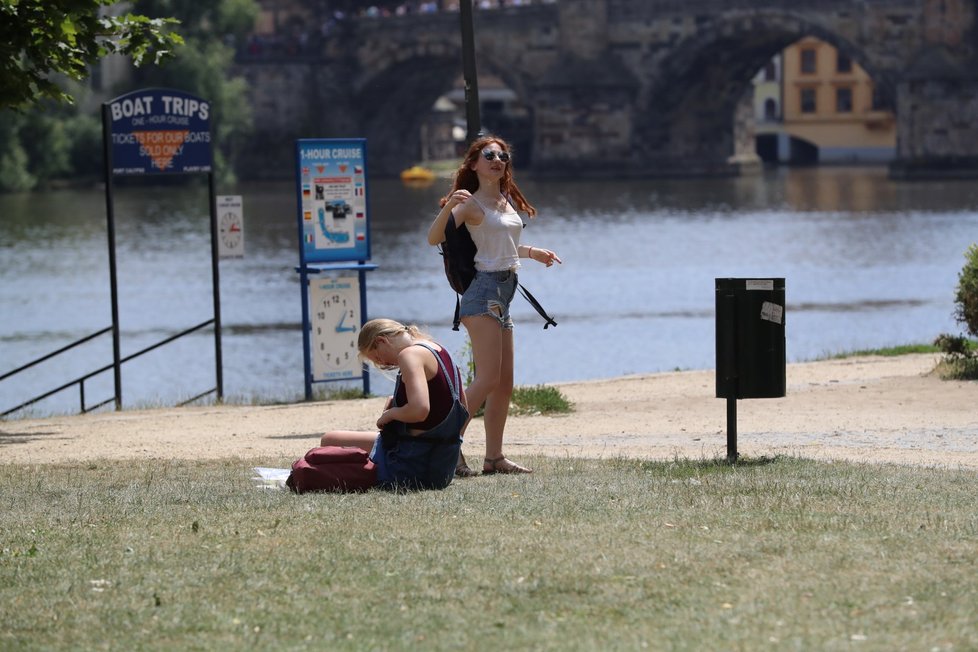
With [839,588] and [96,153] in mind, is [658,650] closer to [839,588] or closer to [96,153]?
[839,588]

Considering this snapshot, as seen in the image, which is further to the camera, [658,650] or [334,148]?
[334,148]

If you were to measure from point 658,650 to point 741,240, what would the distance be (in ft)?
117

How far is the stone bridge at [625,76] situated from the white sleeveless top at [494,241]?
50.5 meters

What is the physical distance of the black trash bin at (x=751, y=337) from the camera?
8.31 metres

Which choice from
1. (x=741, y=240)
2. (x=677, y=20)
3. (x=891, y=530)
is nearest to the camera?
(x=891, y=530)

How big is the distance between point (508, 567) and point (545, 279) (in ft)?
91.5

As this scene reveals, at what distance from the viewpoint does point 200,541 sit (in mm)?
6211

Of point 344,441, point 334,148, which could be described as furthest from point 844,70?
point 344,441

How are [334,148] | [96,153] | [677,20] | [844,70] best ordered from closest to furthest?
1. [334,148]
2. [96,153]
3. [677,20]
4. [844,70]

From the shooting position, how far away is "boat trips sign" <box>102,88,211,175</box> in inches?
564

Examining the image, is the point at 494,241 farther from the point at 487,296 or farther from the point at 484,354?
the point at 484,354

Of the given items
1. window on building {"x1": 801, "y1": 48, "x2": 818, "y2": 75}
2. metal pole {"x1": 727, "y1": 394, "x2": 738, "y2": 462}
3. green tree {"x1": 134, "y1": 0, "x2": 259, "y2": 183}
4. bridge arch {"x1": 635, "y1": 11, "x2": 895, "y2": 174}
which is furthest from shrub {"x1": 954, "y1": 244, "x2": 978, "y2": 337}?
window on building {"x1": 801, "y1": 48, "x2": 818, "y2": 75}

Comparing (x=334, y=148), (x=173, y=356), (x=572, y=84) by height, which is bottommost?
(x=173, y=356)

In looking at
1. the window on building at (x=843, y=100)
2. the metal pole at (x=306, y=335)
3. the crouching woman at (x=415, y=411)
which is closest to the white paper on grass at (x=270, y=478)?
the crouching woman at (x=415, y=411)
